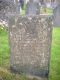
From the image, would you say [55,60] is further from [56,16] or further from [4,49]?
[56,16]

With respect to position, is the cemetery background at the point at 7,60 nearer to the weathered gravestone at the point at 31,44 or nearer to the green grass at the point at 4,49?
the green grass at the point at 4,49

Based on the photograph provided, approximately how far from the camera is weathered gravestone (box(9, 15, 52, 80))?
7.48 m

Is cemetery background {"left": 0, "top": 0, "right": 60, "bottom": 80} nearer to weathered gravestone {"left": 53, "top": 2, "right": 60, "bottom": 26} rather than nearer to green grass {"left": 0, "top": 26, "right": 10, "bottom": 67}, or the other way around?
green grass {"left": 0, "top": 26, "right": 10, "bottom": 67}

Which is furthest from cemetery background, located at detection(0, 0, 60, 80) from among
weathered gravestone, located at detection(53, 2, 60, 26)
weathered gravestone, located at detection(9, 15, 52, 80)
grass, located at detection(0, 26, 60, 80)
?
weathered gravestone, located at detection(53, 2, 60, 26)

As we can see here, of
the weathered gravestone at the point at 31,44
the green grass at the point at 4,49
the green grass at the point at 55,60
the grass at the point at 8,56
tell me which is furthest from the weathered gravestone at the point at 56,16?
the weathered gravestone at the point at 31,44

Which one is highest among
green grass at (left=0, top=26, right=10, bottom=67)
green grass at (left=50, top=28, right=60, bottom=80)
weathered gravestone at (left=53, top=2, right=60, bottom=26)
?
weathered gravestone at (left=53, top=2, right=60, bottom=26)

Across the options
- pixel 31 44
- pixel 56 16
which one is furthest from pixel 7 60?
pixel 56 16

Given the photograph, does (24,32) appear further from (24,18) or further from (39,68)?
(39,68)

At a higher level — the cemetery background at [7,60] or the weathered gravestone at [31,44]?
the weathered gravestone at [31,44]

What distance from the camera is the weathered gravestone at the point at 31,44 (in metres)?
7.48

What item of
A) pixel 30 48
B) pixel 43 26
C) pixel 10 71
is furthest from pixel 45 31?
pixel 10 71

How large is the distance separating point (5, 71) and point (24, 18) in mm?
1454

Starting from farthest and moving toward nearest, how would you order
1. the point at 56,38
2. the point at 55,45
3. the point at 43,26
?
1. the point at 56,38
2. the point at 55,45
3. the point at 43,26

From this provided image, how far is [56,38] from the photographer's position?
1312 centimetres
